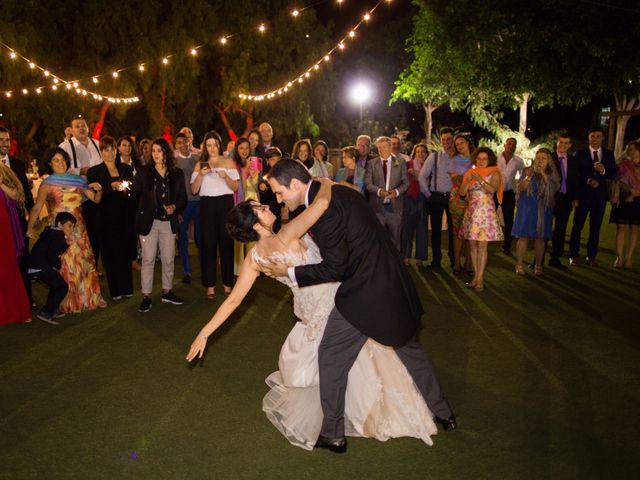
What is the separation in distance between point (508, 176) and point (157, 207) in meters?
5.48

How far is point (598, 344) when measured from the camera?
5648 millimetres

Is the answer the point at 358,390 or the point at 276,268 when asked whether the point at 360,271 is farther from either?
the point at 358,390

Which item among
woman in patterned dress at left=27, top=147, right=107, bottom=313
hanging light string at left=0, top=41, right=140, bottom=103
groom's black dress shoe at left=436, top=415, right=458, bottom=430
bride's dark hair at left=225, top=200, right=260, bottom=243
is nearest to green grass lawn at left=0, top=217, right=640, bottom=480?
groom's black dress shoe at left=436, top=415, right=458, bottom=430

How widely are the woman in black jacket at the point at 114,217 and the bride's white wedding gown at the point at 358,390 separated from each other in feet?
13.0

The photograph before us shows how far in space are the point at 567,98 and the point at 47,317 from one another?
19.1 metres

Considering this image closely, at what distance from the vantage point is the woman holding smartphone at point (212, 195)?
720 centimetres

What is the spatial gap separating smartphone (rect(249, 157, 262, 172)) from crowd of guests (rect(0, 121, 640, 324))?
2 cm

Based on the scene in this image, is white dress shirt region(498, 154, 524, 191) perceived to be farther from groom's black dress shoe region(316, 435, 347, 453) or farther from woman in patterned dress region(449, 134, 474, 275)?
groom's black dress shoe region(316, 435, 347, 453)

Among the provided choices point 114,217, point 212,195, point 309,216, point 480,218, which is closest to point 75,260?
point 114,217

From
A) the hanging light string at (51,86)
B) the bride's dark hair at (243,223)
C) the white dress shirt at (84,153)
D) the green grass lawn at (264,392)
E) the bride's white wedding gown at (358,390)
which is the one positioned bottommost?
the green grass lawn at (264,392)

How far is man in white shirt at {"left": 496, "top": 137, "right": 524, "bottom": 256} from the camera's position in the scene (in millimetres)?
9523

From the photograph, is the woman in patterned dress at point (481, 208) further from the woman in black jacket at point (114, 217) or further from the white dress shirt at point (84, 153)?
the white dress shirt at point (84, 153)

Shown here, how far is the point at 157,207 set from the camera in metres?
6.66

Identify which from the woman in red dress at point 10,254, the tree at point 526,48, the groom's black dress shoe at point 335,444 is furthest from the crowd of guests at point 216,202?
the tree at point 526,48
